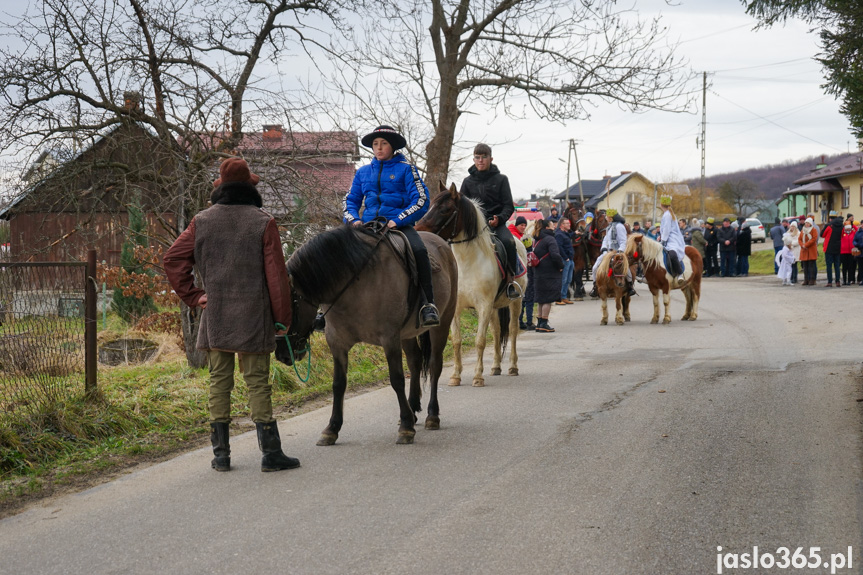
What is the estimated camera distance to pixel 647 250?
1717 cm

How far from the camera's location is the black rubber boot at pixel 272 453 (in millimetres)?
5926

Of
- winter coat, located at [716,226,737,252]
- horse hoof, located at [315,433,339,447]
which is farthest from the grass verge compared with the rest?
winter coat, located at [716,226,737,252]

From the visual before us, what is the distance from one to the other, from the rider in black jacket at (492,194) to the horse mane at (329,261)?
3649 mm

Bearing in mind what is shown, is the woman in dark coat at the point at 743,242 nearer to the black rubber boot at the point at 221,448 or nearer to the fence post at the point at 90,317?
the fence post at the point at 90,317

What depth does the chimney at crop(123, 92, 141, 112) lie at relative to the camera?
440 inches

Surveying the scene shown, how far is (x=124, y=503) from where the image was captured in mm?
5262

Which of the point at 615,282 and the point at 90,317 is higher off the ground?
the point at 615,282

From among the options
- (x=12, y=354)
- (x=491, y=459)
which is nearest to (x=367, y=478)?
(x=491, y=459)

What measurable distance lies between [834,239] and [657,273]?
1153 centimetres

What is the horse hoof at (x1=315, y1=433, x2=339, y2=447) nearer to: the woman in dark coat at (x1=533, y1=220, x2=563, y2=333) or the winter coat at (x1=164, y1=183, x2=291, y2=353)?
the winter coat at (x1=164, y1=183, x2=291, y2=353)

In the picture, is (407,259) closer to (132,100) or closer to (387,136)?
(387,136)

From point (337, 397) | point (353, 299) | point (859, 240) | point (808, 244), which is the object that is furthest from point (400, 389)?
point (808, 244)

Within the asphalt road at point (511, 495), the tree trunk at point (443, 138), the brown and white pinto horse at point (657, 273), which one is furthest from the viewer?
the tree trunk at point (443, 138)

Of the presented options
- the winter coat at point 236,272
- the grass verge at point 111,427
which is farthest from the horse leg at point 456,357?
the winter coat at point 236,272
